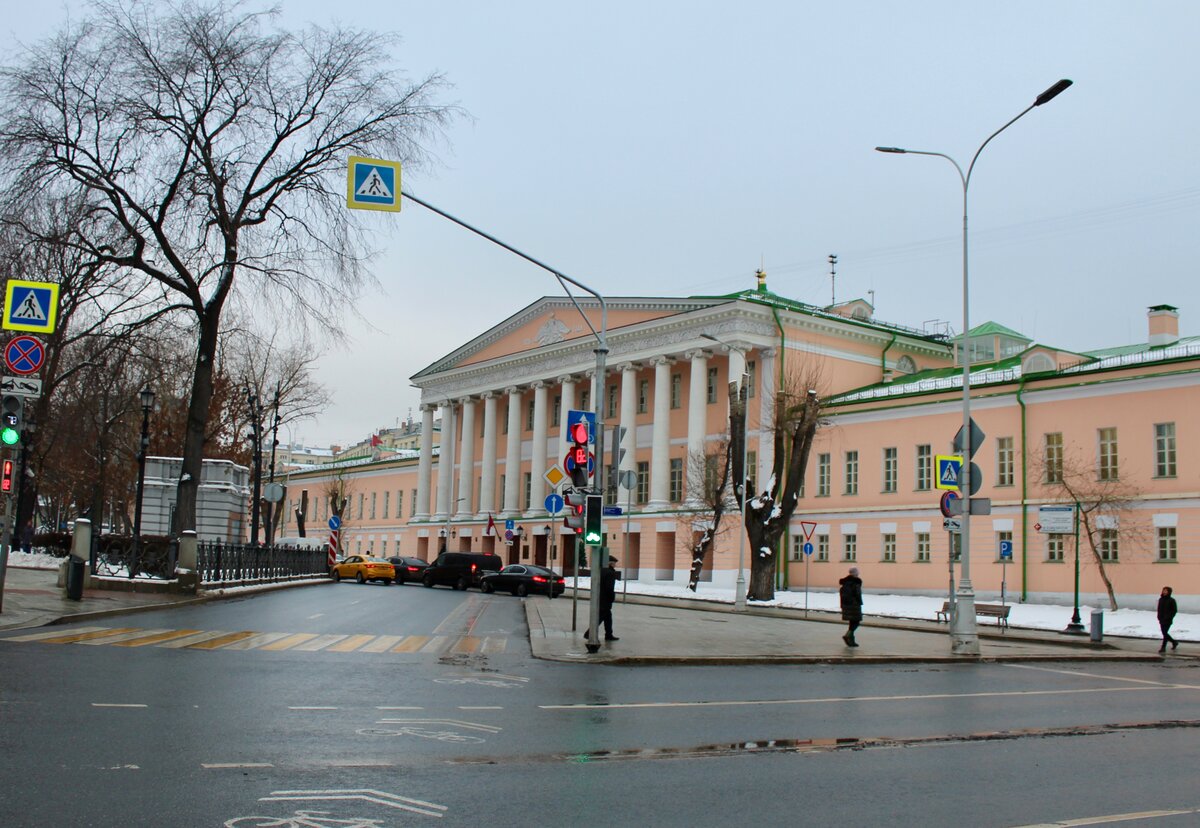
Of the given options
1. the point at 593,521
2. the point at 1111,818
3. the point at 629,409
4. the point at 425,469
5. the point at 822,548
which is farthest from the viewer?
the point at 425,469

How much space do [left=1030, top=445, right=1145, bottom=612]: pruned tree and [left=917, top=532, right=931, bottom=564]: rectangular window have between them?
766cm

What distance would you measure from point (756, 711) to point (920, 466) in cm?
4153

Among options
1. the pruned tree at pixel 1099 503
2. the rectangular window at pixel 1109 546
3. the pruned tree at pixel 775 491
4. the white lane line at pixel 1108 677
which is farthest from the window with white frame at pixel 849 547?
the white lane line at pixel 1108 677

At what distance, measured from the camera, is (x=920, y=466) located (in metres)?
53.0

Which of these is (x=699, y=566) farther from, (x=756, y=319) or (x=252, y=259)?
(x=252, y=259)

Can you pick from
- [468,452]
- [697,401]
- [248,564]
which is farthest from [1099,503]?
[468,452]

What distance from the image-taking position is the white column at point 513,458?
80562 millimetres

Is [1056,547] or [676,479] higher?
[676,479]

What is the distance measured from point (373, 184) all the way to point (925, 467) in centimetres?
4048

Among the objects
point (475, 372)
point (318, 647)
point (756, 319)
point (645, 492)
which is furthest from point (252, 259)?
point (475, 372)

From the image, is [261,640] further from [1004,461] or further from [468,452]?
[468,452]

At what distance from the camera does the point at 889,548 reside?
54.1 meters

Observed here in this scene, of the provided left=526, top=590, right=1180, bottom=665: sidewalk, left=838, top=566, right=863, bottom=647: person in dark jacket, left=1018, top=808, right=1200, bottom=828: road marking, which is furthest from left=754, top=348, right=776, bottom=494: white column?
left=1018, top=808, right=1200, bottom=828: road marking

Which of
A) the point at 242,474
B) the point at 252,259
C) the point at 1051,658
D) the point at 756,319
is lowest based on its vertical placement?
the point at 1051,658
